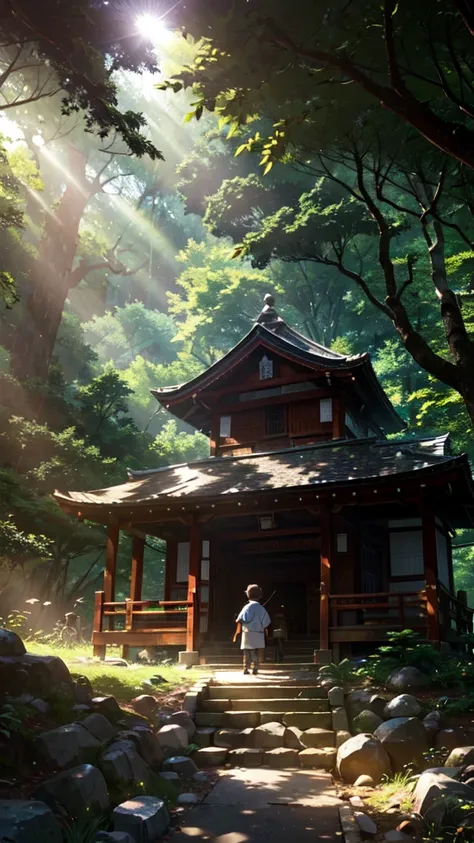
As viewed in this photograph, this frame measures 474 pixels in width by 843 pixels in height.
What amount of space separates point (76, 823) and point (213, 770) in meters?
3.79

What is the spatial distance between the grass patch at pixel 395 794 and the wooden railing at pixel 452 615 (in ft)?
24.8

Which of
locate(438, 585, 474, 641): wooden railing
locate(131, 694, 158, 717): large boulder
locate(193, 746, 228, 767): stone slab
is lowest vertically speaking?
locate(193, 746, 228, 767): stone slab

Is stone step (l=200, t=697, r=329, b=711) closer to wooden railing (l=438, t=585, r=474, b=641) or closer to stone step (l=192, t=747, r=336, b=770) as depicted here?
stone step (l=192, t=747, r=336, b=770)

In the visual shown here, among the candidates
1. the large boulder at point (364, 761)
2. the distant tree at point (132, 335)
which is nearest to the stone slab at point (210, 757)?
the large boulder at point (364, 761)

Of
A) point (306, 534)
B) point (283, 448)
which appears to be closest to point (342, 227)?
point (283, 448)

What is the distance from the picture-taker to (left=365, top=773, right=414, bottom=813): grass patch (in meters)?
6.84

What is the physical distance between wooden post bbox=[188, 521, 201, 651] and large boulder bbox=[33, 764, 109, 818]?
9146mm

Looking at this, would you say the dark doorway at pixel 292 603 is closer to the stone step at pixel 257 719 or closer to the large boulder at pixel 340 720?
the stone step at pixel 257 719

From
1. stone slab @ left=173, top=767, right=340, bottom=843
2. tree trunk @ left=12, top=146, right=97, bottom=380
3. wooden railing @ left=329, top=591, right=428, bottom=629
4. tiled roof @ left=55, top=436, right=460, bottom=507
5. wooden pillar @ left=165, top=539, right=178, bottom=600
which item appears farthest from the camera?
tree trunk @ left=12, top=146, right=97, bottom=380

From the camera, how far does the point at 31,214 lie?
40000 mm

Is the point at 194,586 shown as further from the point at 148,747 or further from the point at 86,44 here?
the point at 86,44

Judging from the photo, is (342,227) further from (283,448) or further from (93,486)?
(93,486)

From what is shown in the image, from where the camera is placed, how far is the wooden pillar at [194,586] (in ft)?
49.9

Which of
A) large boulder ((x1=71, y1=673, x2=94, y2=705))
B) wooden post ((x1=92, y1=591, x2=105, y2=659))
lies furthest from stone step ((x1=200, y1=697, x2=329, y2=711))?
wooden post ((x1=92, y1=591, x2=105, y2=659))
